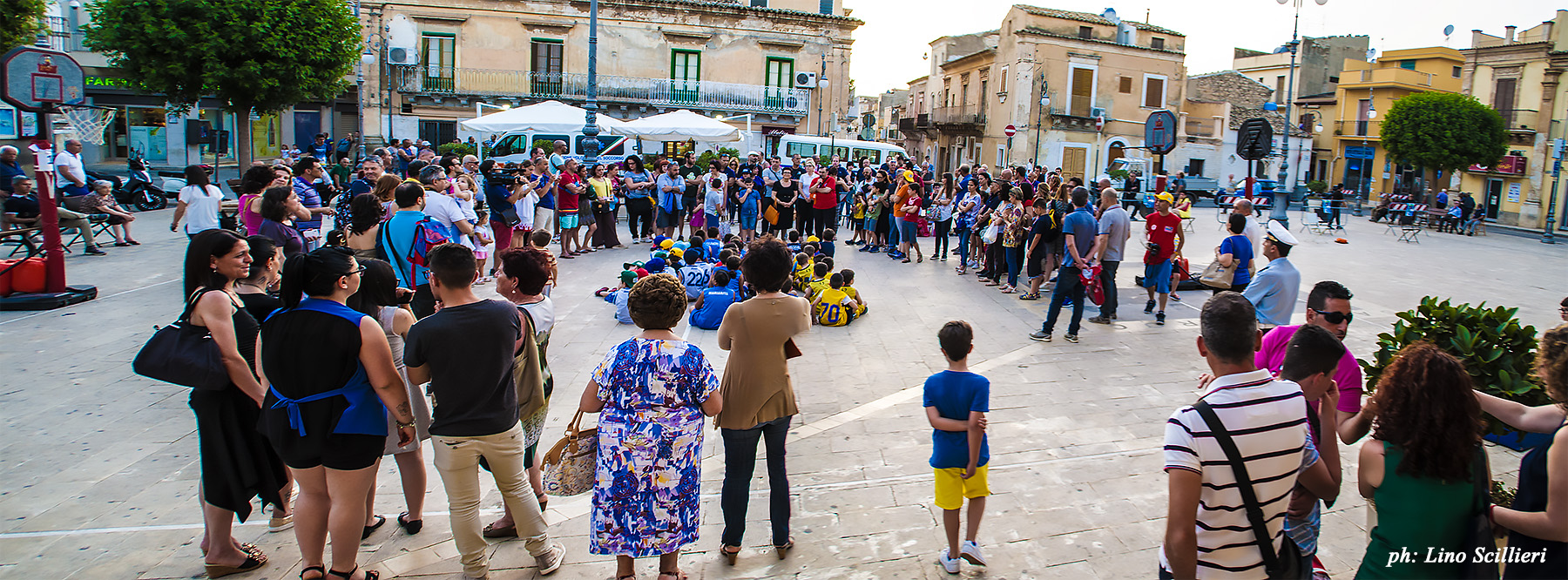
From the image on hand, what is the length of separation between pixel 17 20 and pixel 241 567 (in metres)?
18.8

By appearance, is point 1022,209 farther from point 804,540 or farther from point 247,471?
point 247,471

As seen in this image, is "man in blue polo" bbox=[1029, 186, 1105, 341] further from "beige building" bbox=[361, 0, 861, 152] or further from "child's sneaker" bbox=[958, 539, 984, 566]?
"beige building" bbox=[361, 0, 861, 152]

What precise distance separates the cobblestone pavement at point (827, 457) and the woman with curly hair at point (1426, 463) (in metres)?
1.38

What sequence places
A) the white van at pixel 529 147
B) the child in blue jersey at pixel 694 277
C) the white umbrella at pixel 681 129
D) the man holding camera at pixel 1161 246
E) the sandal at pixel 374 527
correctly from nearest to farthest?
the sandal at pixel 374 527 < the man holding camera at pixel 1161 246 < the child in blue jersey at pixel 694 277 < the white umbrella at pixel 681 129 < the white van at pixel 529 147

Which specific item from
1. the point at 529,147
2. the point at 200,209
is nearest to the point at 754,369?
the point at 200,209

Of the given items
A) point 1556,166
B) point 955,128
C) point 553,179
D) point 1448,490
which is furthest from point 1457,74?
point 1448,490

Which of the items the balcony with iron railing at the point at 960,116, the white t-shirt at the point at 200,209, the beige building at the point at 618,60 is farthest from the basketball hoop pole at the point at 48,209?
the balcony with iron railing at the point at 960,116

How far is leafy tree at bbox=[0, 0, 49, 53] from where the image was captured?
52.3 ft

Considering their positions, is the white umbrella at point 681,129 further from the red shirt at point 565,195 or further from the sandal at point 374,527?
the sandal at point 374,527

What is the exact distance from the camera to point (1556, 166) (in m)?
28.5

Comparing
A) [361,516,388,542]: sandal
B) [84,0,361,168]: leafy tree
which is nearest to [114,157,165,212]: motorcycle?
[84,0,361,168]: leafy tree

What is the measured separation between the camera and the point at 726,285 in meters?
8.89

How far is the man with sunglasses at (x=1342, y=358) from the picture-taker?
11.1 ft

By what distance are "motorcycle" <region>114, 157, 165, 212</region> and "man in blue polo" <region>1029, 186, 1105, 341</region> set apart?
54.8 ft
